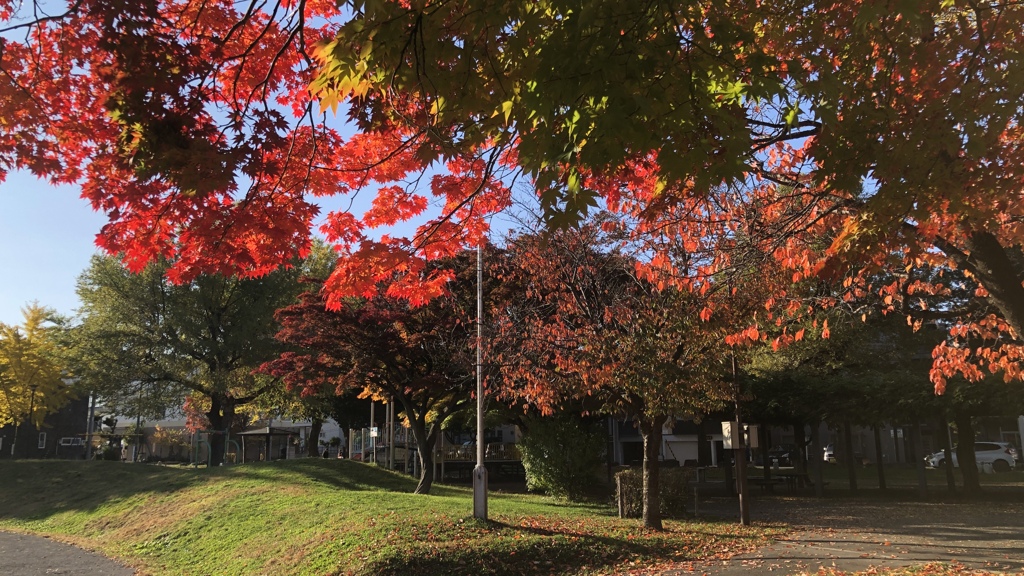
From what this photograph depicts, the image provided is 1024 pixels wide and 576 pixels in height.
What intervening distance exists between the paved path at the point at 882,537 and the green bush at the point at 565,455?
3.78 metres

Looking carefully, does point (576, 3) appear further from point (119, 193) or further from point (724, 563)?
point (724, 563)

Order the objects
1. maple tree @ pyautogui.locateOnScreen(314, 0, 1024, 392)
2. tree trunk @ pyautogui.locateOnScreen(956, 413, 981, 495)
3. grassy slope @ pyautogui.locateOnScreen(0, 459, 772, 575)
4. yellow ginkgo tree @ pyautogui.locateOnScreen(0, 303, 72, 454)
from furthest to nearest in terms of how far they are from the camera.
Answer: yellow ginkgo tree @ pyautogui.locateOnScreen(0, 303, 72, 454) < tree trunk @ pyautogui.locateOnScreen(956, 413, 981, 495) < grassy slope @ pyautogui.locateOnScreen(0, 459, 772, 575) < maple tree @ pyautogui.locateOnScreen(314, 0, 1024, 392)

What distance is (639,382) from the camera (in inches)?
505

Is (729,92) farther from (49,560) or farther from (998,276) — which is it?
(49,560)

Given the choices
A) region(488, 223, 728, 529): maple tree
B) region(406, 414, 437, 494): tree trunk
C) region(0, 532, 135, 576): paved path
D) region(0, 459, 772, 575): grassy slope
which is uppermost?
region(488, 223, 728, 529): maple tree

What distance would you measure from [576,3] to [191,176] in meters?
3.73

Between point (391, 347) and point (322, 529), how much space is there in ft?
23.3

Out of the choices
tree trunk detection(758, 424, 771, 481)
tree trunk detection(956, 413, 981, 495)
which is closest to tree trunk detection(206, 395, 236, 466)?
tree trunk detection(758, 424, 771, 481)

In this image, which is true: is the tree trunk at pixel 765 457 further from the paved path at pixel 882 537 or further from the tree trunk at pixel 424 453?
the tree trunk at pixel 424 453

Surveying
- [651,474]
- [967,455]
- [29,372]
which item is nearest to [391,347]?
[651,474]

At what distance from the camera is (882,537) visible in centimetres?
1297

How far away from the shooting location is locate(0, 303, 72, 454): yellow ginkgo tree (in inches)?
1350

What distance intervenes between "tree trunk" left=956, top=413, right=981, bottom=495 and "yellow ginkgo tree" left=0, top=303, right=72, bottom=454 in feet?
131

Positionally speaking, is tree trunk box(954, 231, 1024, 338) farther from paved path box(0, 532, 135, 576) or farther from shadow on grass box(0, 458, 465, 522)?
shadow on grass box(0, 458, 465, 522)
